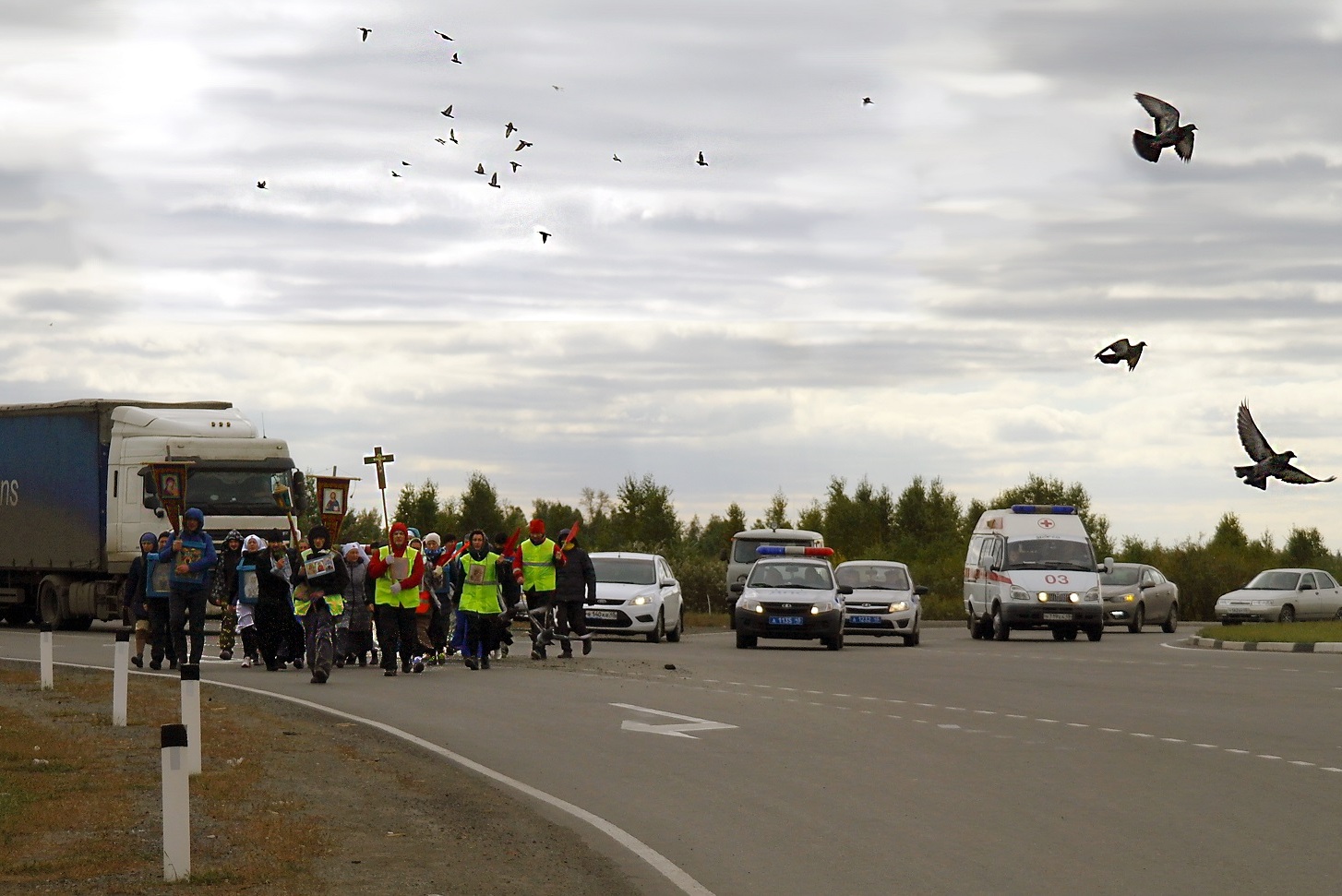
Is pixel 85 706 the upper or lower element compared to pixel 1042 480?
lower

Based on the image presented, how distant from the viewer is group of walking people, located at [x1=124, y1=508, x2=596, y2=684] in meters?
23.1

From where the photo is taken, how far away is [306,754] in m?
14.3

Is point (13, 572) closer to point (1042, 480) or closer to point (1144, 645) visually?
point (1144, 645)

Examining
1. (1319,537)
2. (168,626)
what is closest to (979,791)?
(168,626)

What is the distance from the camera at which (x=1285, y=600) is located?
4700 centimetres

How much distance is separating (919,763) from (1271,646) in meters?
22.2

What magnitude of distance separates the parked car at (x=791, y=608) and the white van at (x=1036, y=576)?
19.8 feet

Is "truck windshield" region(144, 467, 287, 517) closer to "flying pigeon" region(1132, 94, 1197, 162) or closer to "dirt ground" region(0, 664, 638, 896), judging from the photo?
"dirt ground" region(0, 664, 638, 896)

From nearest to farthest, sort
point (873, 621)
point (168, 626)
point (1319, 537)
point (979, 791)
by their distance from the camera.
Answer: point (979, 791) < point (168, 626) < point (873, 621) < point (1319, 537)

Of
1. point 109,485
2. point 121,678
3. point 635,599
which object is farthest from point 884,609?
point 121,678

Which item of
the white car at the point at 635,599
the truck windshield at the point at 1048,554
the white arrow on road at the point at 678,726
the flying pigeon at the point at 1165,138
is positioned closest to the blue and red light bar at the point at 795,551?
the white car at the point at 635,599

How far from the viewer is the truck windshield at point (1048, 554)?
3816 centimetres

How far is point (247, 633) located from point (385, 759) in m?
11.3

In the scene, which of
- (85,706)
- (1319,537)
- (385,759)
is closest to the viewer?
(385,759)
